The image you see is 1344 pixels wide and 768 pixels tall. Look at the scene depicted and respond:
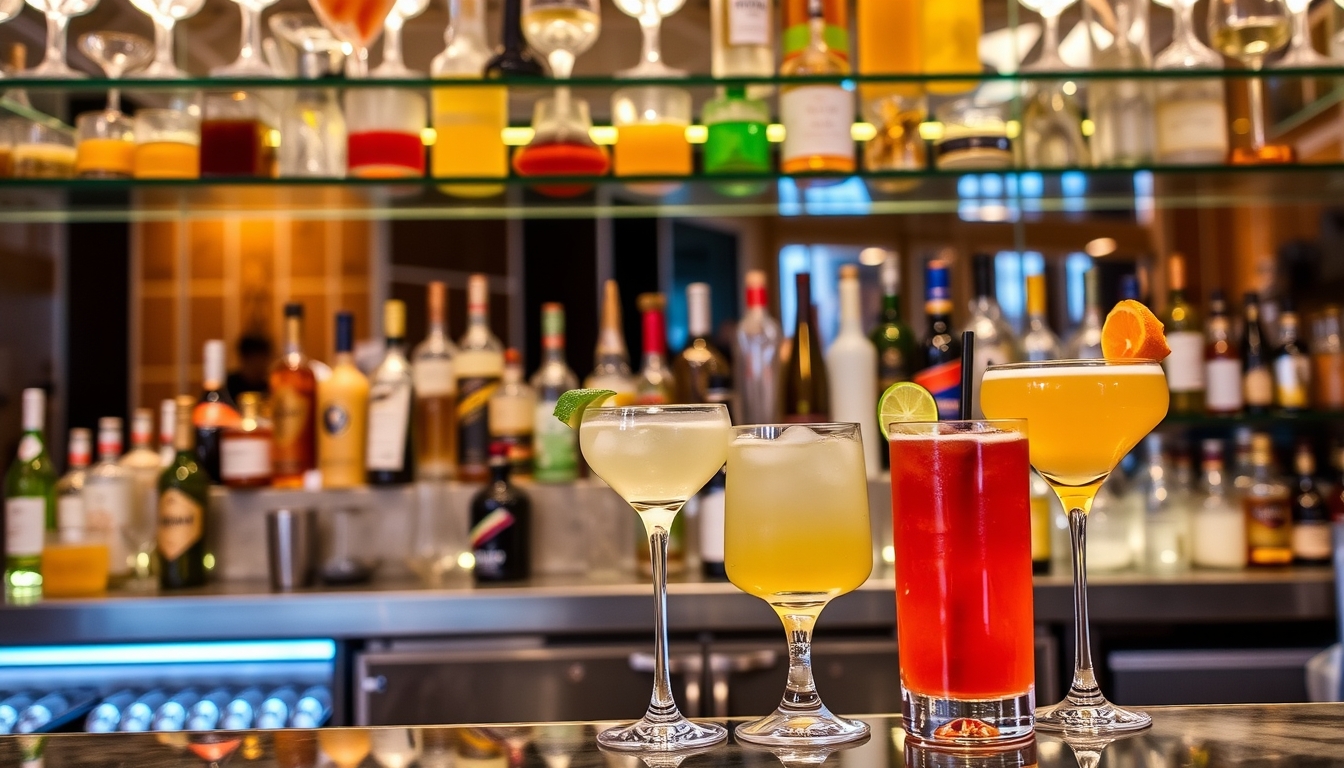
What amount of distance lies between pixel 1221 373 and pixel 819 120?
36.2 inches

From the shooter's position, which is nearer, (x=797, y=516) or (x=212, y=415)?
(x=797, y=516)

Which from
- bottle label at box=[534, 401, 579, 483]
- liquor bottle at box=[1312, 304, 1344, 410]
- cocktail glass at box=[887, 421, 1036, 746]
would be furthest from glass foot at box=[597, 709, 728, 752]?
liquor bottle at box=[1312, 304, 1344, 410]

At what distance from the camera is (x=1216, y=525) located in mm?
2043

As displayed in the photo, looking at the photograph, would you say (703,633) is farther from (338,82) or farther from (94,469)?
(94,469)

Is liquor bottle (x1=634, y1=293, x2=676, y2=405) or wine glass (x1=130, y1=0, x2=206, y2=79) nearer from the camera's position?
wine glass (x1=130, y1=0, x2=206, y2=79)

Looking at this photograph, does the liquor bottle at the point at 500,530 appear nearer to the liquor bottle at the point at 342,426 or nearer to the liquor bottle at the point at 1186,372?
the liquor bottle at the point at 342,426

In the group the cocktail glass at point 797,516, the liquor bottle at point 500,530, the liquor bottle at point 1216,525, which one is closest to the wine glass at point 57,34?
the liquor bottle at point 500,530

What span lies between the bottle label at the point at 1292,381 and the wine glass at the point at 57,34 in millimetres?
2269

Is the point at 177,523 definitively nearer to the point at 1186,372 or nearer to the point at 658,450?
the point at 658,450

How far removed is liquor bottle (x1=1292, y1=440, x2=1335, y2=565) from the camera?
6.76 ft

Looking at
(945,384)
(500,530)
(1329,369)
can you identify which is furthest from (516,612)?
(1329,369)

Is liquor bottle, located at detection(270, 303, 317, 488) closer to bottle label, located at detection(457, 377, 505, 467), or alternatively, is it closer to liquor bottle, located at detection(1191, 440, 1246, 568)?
bottle label, located at detection(457, 377, 505, 467)

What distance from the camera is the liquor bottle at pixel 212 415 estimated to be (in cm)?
218

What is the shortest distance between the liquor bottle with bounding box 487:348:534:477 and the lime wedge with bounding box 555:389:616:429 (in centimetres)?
133
